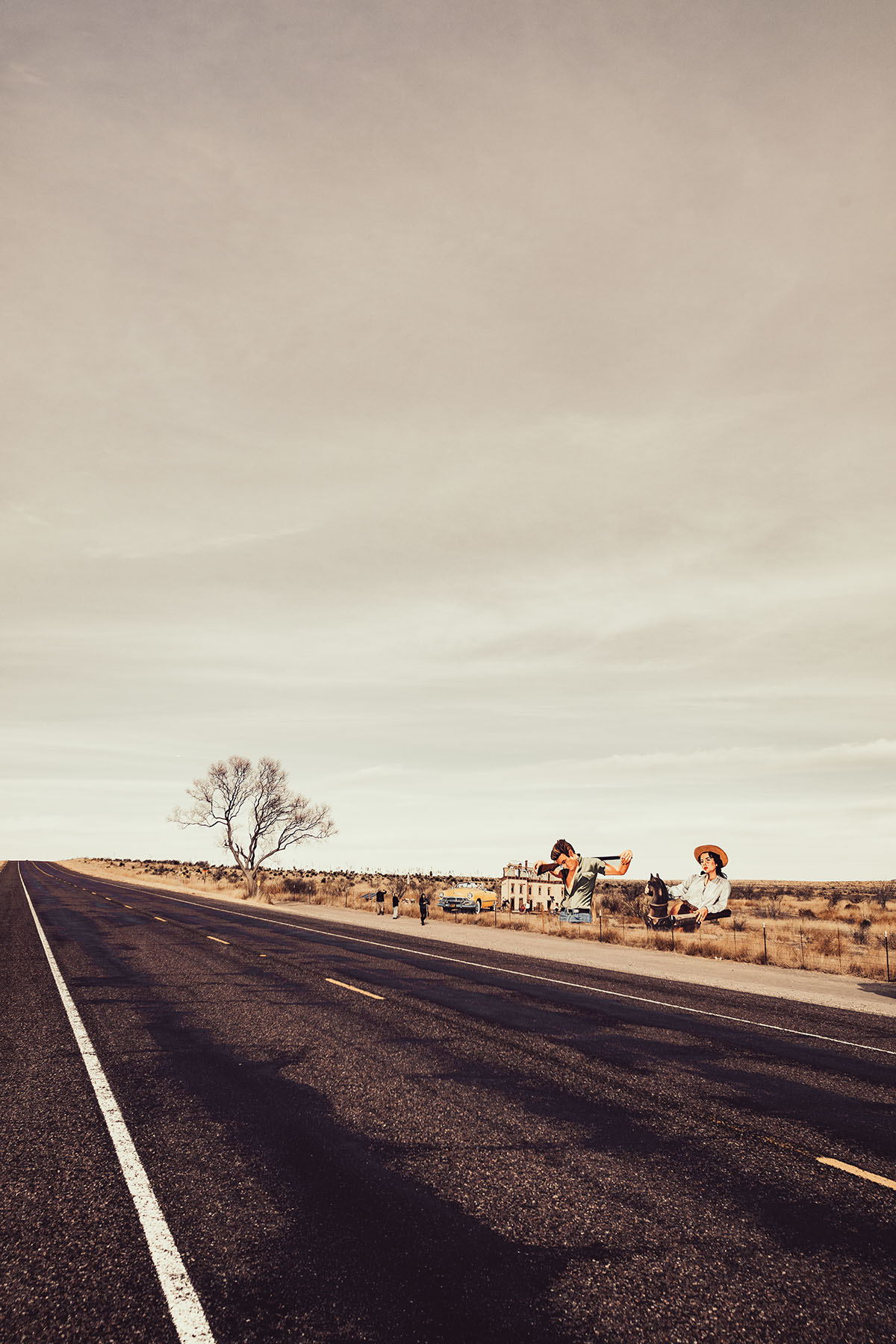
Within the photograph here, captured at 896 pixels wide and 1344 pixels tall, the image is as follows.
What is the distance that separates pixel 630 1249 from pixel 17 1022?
30.3 feet

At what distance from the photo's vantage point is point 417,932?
92.2 ft

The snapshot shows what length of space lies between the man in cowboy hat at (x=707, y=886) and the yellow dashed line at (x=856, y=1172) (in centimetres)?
1882

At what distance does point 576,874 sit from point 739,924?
8.12 metres

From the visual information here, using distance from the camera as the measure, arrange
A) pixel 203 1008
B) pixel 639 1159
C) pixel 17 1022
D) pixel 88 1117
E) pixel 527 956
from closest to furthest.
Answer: pixel 639 1159 < pixel 88 1117 < pixel 17 1022 < pixel 203 1008 < pixel 527 956

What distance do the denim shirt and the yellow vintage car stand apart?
15674 millimetres

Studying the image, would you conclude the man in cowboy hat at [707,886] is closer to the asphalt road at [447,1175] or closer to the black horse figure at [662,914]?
the black horse figure at [662,914]

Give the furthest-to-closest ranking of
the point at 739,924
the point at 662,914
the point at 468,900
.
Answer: the point at 468,900 → the point at 739,924 → the point at 662,914

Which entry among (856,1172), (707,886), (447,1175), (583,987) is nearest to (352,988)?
(583,987)

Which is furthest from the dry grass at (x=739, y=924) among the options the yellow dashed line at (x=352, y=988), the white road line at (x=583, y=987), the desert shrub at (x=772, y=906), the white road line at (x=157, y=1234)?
the white road line at (x=157, y=1234)

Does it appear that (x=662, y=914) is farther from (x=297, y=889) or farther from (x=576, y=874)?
(x=297, y=889)

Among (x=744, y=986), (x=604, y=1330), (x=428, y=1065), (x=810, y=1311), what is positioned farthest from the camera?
(x=744, y=986)

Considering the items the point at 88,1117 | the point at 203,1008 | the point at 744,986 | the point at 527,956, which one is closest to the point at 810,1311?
Answer: the point at 88,1117

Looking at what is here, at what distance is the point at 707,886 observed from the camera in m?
25.0

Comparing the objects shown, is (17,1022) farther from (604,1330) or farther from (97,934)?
(97,934)
